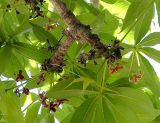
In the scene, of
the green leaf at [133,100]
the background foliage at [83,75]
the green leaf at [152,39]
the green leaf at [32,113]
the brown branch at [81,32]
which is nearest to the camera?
the brown branch at [81,32]

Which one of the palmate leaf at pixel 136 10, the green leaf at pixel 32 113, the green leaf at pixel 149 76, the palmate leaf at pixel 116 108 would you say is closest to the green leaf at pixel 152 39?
the green leaf at pixel 149 76

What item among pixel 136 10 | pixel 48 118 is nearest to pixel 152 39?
pixel 136 10

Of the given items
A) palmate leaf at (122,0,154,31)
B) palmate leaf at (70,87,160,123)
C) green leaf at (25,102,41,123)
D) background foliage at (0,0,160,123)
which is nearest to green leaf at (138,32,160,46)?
background foliage at (0,0,160,123)

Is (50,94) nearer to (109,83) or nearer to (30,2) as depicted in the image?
(30,2)

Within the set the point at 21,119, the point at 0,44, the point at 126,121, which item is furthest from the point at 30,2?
the point at 126,121

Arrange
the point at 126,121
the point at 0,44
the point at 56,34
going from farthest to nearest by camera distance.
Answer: the point at 56,34 → the point at 0,44 → the point at 126,121

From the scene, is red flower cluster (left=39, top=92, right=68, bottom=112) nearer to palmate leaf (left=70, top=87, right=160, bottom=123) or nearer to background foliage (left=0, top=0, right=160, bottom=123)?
background foliage (left=0, top=0, right=160, bottom=123)

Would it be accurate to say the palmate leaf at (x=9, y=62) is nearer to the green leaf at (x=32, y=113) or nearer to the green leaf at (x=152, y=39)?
the green leaf at (x=32, y=113)
